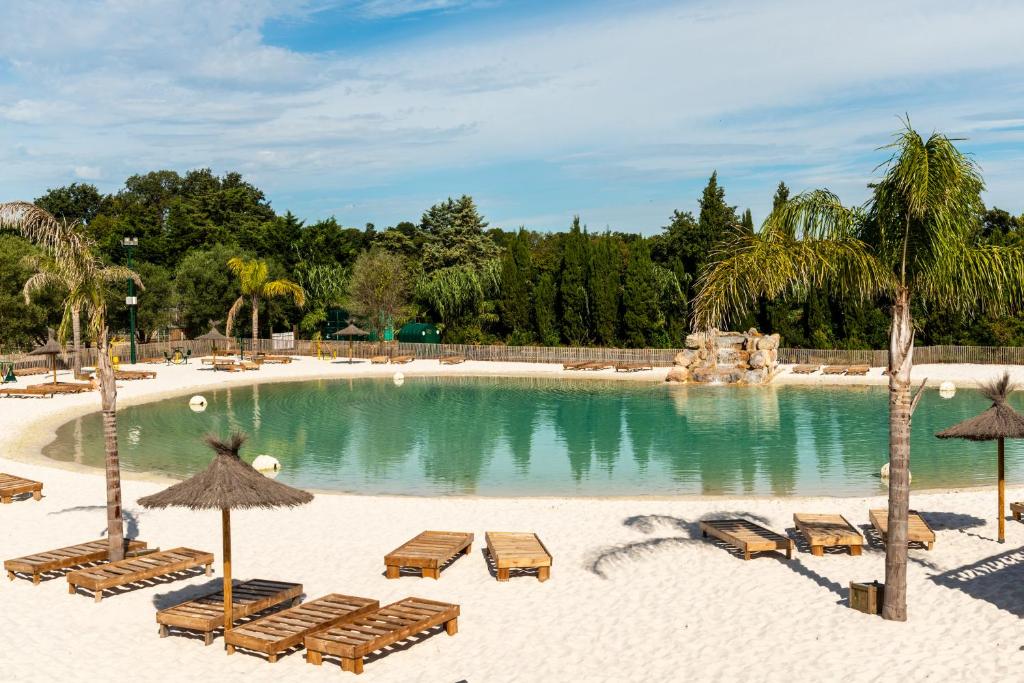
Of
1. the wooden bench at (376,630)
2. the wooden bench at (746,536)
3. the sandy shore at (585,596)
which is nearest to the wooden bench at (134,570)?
the sandy shore at (585,596)

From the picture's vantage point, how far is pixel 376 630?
1123 cm

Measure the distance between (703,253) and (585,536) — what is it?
47951mm

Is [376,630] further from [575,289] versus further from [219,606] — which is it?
[575,289]

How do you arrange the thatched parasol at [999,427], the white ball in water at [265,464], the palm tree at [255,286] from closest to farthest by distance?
the thatched parasol at [999,427], the white ball in water at [265,464], the palm tree at [255,286]

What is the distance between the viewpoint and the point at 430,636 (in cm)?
1197

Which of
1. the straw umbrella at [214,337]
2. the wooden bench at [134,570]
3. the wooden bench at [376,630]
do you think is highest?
the straw umbrella at [214,337]

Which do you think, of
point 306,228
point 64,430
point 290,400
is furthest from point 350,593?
point 306,228

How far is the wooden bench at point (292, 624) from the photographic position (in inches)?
433

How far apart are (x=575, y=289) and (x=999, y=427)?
45.8 meters

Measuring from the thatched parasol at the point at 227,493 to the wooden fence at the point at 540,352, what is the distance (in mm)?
42162

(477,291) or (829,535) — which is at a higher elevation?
(477,291)

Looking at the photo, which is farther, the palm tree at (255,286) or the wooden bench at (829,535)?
the palm tree at (255,286)

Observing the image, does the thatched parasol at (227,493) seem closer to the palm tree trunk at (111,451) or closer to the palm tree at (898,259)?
the palm tree trunk at (111,451)

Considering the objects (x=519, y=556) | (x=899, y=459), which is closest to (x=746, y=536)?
(x=899, y=459)
